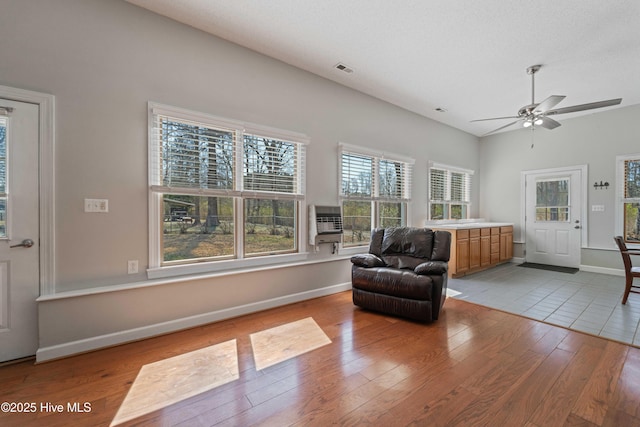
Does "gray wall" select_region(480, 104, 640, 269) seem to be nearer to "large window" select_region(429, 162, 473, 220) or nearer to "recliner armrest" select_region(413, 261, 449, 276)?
"large window" select_region(429, 162, 473, 220)

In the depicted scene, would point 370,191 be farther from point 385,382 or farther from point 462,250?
point 385,382

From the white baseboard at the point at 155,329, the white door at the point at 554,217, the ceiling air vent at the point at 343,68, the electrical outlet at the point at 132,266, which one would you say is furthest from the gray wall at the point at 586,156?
the electrical outlet at the point at 132,266

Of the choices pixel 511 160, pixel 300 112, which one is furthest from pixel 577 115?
→ pixel 300 112

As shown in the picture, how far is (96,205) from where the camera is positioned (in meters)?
2.48

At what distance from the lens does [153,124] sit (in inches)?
108

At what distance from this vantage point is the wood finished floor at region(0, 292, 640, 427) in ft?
5.39

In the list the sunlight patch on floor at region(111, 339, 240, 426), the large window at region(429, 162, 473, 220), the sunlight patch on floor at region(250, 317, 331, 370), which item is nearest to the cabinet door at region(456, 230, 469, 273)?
the large window at region(429, 162, 473, 220)

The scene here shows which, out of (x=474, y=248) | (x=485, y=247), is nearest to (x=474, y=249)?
(x=474, y=248)

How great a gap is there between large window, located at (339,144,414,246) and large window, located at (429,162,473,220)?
878mm

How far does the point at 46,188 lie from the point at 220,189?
140 centimetres

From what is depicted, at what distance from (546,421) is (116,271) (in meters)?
3.39

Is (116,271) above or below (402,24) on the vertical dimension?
below

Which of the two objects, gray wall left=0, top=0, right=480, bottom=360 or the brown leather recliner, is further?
the brown leather recliner

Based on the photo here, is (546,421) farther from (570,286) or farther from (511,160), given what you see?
(511,160)
